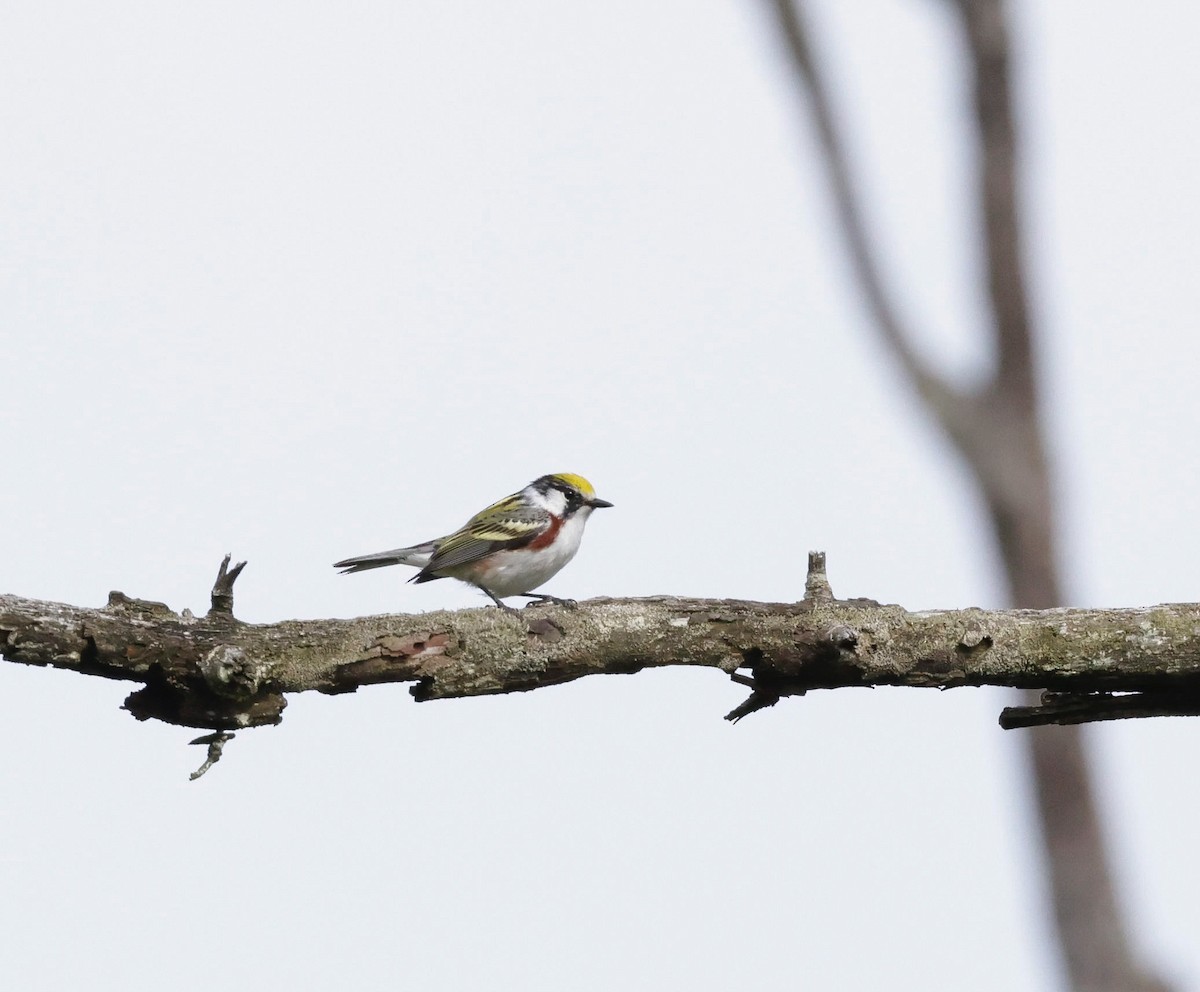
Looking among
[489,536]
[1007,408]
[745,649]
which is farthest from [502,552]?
[745,649]

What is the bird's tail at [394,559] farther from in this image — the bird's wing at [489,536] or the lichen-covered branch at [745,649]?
the lichen-covered branch at [745,649]

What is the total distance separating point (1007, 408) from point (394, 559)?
145 inches

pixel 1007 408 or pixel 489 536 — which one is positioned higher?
pixel 1007 408

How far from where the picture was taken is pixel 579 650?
4391 millimetres

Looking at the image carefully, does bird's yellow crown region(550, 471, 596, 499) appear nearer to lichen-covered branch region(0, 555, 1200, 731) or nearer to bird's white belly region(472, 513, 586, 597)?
bird's white belly region(472, 513, 586, 597)

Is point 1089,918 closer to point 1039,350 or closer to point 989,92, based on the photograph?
point 1039,350

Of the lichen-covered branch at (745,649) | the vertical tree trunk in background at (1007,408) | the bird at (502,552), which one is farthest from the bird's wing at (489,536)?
the lichen-covered branch at (745,649)

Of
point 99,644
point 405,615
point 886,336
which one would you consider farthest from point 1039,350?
point 99,644

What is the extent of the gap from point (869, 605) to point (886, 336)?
7.96 feet

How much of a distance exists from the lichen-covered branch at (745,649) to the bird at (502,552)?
8.91 feet

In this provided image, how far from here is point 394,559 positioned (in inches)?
308

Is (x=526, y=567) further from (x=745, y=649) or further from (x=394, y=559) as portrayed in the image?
(x=745, y=649)

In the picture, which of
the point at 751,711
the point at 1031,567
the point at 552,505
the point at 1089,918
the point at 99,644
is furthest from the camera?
the point at 552,505

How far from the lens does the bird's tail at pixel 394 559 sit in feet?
25.3
